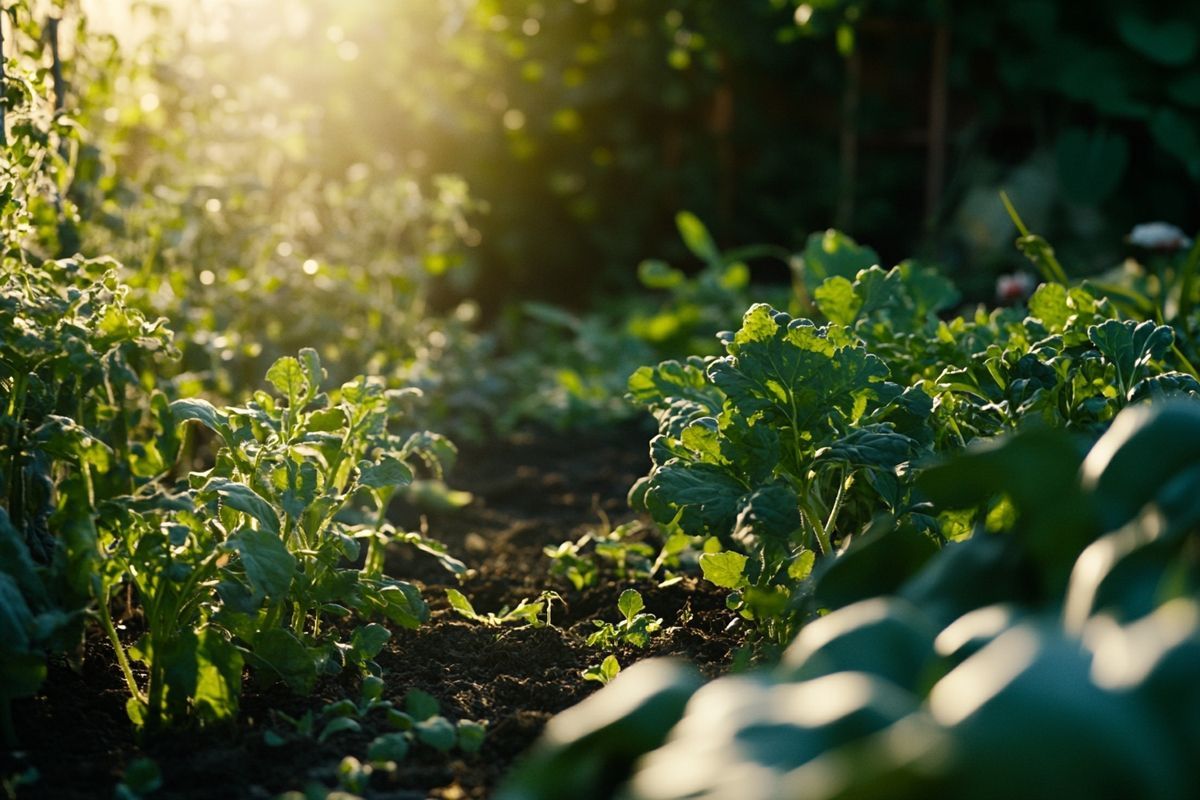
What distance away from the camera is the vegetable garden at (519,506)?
96 cm

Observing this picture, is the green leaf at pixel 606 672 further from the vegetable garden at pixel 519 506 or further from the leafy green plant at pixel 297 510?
the leafy green plant at pixel 297 510

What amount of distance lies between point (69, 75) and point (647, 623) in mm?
1947

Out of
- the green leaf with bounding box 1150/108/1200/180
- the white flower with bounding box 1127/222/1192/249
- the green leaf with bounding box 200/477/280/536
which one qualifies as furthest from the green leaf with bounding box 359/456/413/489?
the green leaf with bounding box 1150/108/1200/180

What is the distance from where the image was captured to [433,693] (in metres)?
1.81

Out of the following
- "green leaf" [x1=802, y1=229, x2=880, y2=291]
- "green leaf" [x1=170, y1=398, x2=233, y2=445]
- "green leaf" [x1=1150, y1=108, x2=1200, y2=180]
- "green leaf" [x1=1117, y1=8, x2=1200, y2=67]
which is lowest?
"green leaf" [x1=170, y1=398, x2=233, y2=445]

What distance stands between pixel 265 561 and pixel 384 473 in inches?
13.1

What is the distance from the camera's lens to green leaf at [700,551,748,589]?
1885mm

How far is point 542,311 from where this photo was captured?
190 inches

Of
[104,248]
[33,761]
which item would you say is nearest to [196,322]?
[104,248]

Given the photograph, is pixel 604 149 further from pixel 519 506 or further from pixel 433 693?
pixel 433 693

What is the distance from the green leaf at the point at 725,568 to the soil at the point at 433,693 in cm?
11

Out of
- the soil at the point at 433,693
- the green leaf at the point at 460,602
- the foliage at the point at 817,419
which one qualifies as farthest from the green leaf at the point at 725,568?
the green leaf at the point at 460,602

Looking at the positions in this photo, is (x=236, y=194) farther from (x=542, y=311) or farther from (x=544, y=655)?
(x=544, y=655)

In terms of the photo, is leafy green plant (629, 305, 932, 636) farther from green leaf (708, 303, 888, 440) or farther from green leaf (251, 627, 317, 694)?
green leaf (251, 627, 317, 694)
